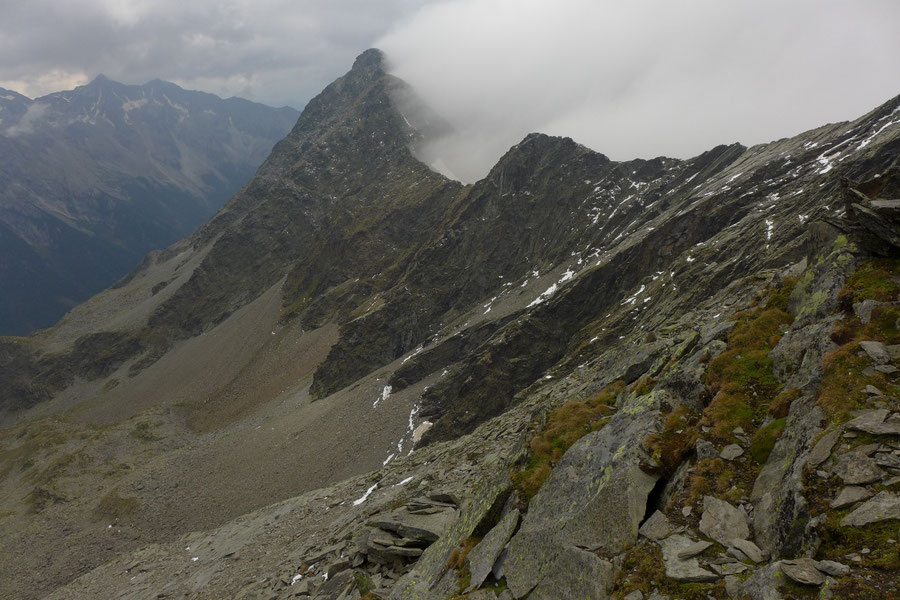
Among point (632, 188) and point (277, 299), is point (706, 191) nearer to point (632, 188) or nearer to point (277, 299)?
point (632, 188)

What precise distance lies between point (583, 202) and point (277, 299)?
12598 centimetres

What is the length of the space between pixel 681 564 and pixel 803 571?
2.96 metres

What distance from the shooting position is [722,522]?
11852mm

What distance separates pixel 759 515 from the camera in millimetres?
11453

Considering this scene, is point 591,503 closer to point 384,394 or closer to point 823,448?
point 823,448

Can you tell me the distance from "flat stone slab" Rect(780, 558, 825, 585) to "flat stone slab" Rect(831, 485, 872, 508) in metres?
1.49

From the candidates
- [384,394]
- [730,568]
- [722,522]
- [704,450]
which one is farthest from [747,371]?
[384,394]

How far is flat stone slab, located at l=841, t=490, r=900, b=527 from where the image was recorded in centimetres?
902

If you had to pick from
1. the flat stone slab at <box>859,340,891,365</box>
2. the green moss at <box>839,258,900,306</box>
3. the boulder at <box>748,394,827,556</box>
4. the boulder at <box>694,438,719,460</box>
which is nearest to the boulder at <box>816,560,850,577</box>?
the boulder at <box>748,394,827,556</box>

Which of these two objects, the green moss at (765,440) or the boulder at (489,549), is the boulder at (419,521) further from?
the green moss at (765,440)

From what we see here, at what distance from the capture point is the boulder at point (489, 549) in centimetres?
1614

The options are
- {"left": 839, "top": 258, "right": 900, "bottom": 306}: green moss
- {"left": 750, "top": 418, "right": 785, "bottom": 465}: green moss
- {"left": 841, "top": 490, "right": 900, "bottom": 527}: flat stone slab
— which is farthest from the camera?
{"left": 839, "top": 258, "right": 900, "bottom": 306}: green moss

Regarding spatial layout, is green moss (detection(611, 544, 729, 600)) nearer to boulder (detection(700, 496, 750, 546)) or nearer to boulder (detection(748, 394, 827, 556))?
A: boulder (detection(700, 496, 750, 546))

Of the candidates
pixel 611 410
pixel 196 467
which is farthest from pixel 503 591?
pixel 196 467
